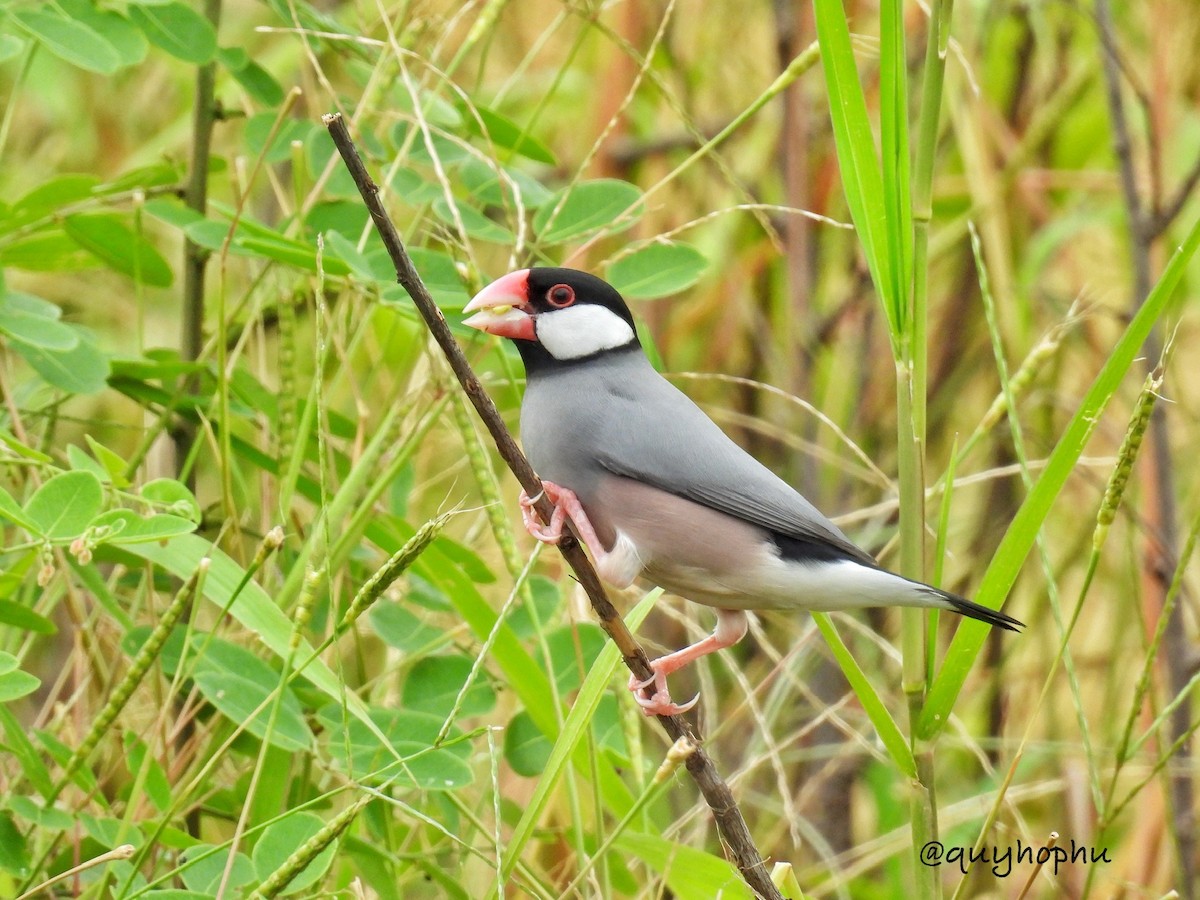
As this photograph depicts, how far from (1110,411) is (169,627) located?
3.27m

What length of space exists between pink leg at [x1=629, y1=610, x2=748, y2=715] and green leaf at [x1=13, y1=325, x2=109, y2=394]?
0.90 metres

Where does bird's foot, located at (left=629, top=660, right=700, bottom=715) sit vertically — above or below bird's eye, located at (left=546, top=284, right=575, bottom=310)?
below

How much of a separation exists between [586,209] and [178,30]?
2.24 ft

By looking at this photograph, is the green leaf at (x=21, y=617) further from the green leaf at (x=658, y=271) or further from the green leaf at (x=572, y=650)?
the green leaf at (x=658, y=271)

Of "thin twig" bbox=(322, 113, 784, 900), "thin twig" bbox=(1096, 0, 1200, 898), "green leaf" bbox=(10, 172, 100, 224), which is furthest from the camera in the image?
"thin twig" bbox=(1096, 0, 1200, 898)

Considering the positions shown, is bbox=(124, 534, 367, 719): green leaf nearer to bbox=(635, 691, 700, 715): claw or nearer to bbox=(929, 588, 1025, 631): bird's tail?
bbox=(635, 691, 700, 715): claw

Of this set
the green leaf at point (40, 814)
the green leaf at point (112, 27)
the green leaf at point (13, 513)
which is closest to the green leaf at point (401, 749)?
the green leaf at point (40, 814)

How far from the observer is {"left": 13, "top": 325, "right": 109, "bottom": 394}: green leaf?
6.29 feet

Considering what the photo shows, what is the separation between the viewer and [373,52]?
2.33 metres

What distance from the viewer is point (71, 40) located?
1.90 meters

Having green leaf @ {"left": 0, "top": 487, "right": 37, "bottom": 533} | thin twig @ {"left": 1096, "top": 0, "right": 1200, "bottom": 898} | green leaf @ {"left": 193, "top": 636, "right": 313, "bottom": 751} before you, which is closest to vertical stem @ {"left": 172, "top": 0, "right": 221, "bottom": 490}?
green leaf @ {"left": 193, "top": 636, "right": 313, "bottom": 751}

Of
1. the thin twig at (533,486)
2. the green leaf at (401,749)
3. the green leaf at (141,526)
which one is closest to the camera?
the thin twig at (533,486)

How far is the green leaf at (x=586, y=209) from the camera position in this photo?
2.05 meters

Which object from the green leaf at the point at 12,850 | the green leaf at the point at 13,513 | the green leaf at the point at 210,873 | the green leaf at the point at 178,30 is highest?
the green leaf at the point at 178,30
